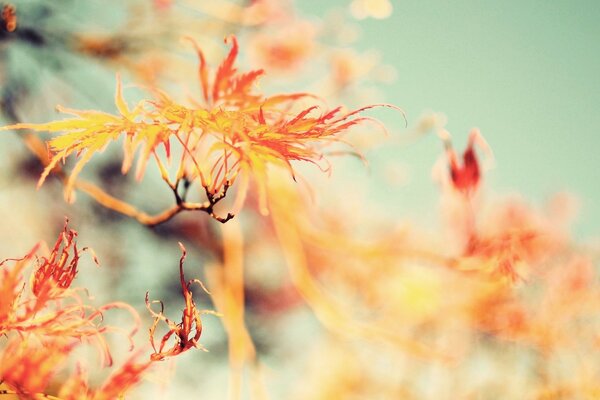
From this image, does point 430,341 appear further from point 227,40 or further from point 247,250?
point 227,40

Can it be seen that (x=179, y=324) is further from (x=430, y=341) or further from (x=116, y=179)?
(x=430, y=341)

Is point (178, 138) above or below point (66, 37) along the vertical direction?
below

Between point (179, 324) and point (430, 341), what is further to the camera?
point (430, 341)

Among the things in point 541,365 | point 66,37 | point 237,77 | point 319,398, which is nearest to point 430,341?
point 541,365

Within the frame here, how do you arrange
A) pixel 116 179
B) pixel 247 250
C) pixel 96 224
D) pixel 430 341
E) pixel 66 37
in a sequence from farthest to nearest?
pixel 247 250 < pixel 430 341 < pixel 116 179 < pixel 96 224 < pixel 66 37

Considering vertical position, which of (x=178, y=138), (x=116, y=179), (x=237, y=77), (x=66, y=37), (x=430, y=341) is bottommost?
(x=178, y=138)

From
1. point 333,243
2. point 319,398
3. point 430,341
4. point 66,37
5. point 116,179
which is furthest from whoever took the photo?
point 319,398

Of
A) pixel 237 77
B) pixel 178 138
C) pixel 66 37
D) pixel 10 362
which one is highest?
pixel 66 37

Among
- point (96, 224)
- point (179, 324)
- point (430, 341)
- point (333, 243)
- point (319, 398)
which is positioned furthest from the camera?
point (319, 398)

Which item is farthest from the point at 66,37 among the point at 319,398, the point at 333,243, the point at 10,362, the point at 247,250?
the point at 319,398
